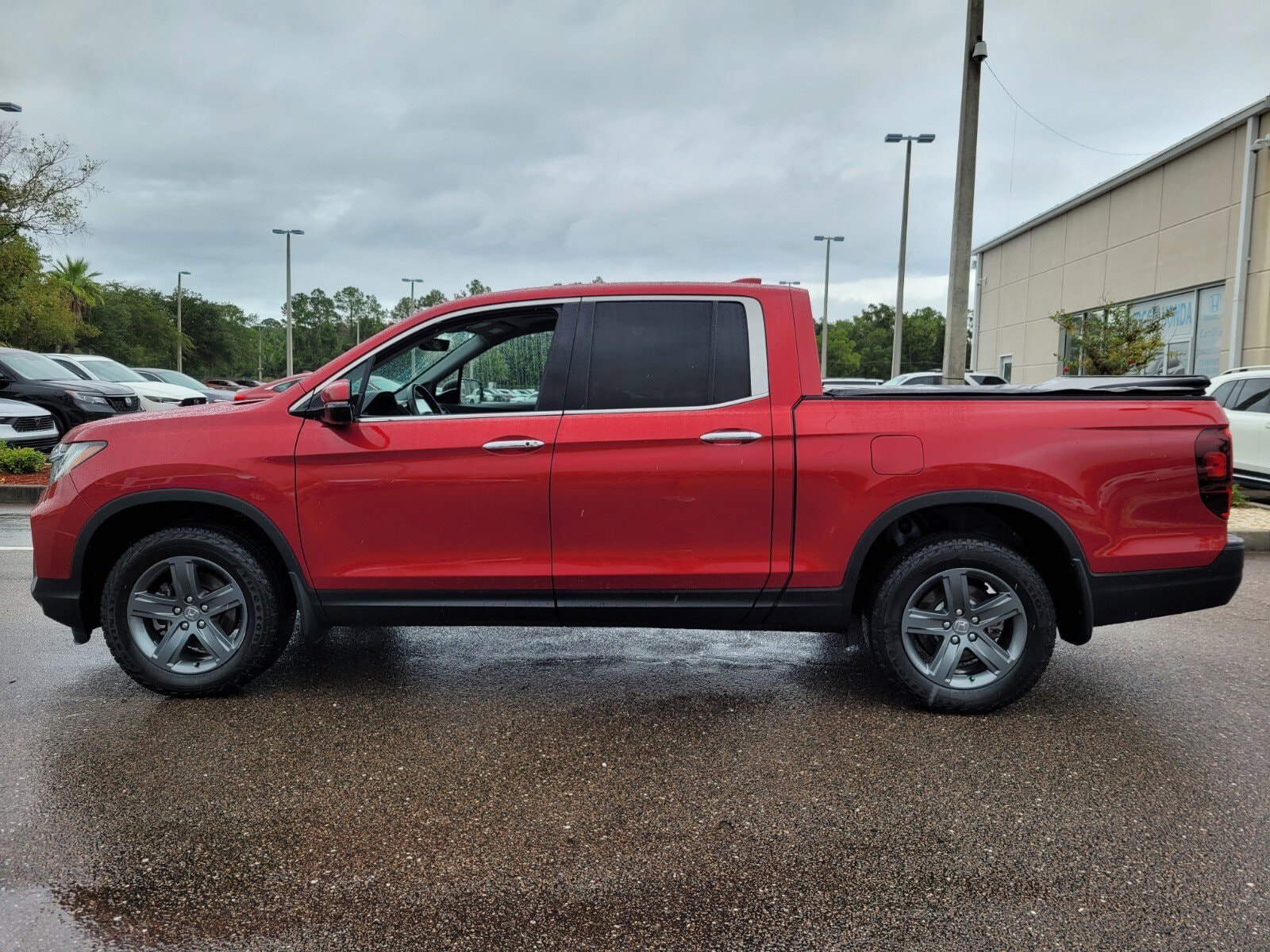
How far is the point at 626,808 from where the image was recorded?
10.1 feet

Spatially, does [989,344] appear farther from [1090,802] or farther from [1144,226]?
[1090,802]

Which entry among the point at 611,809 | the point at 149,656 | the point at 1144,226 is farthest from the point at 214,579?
the point at 1144,226

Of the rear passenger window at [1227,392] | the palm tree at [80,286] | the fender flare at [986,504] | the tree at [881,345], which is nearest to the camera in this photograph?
the fender flare at [986,504]

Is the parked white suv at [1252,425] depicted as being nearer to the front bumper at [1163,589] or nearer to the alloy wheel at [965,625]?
the front bumper at [1163,589]

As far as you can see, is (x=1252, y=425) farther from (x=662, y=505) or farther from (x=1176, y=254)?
(x=1176, y=254)

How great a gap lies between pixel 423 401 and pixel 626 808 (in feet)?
7.25

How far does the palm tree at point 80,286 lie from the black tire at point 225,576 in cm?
4736

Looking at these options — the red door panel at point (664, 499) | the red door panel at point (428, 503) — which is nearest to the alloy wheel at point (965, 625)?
the red door panel at point (664, 499)

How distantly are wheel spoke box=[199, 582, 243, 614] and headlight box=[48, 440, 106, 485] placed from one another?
2.71 feet

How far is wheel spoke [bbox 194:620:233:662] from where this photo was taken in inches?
159

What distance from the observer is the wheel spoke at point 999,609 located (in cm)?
384

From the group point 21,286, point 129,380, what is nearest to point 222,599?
point 129,380

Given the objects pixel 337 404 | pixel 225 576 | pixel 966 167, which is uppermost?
pixel 966 167

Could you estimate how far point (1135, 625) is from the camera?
5.58m
